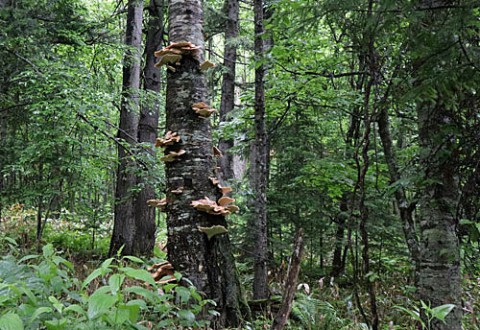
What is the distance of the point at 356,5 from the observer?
296cm

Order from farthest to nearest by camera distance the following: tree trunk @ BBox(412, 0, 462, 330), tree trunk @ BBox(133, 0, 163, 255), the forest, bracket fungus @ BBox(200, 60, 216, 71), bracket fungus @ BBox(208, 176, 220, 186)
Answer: tree trunk @ BBox(133, 0, 163, 255) < bracket fungus @ BBox(200, 60, 216, 71) < bracket fungus @ BBox(208, 176, 220, 186) < tree trunk @ BBox(412, 0, 462, 330) < the forest

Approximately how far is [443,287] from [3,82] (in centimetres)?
723

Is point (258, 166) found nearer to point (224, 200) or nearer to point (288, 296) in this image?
point (224, 200)

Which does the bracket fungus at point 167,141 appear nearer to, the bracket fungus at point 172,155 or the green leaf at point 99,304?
the bracket fungus at point 172,155

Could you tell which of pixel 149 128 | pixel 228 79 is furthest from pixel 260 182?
pixel 228 79

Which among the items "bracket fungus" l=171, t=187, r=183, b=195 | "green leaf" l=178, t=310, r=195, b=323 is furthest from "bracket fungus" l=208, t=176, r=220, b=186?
"green leaf" l=178, t=310, r=195, b=323

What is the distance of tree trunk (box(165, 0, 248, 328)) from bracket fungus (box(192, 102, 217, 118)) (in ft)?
0.15

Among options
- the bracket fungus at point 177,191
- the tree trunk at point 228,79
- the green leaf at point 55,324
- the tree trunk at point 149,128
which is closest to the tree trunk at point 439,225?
the bracket fungus at point 177,191

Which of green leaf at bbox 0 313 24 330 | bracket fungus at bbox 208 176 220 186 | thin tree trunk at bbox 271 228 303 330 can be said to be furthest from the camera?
bracket fungus at bbox 208 176 220 186

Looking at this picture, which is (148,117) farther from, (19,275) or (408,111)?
(19,275)

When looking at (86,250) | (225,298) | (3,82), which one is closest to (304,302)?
(225,298)

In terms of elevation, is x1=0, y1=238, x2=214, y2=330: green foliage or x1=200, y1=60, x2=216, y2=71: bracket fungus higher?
x1=200, y1=60, x2=216, y2=71: bracket fungus

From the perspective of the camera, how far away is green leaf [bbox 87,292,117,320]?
5.12 feet

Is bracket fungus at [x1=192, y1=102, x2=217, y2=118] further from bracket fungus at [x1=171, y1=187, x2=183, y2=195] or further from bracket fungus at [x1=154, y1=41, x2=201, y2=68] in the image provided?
bracket fungus at [x1=171, y1=187, x2=183, y2=195]
